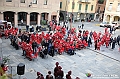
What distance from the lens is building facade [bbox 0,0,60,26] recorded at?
27578 mm

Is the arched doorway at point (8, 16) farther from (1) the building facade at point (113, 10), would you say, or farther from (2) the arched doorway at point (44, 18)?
(1) the building facade at point (113, 10)

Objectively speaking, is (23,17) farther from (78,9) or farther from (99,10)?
(99,10)

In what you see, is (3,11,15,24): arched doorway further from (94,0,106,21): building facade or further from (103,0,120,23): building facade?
(94,0,106,21): building facade

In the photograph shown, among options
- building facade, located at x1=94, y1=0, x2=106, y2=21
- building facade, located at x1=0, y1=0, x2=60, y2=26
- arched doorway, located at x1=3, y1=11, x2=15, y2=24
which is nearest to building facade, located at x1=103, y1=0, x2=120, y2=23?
building facade, located at x1=94, y1=0, x2=106, y2=21

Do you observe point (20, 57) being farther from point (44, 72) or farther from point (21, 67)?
point (21, 67)

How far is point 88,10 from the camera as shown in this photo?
47.6 meters

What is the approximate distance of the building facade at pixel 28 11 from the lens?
27.6 meters

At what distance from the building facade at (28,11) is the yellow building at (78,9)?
8.07 m

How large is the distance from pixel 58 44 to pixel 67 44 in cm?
95

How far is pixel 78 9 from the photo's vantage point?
145 feet

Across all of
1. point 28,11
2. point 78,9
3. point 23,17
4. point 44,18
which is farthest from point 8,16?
point 78,9

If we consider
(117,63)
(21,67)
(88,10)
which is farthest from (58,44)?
Answer: (88,10)

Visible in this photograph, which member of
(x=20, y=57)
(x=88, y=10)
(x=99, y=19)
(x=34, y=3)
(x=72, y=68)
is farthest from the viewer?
(x=99, y=19)

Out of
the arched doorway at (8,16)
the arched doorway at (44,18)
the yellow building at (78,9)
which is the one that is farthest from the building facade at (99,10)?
the arched doorway at (8,16)
